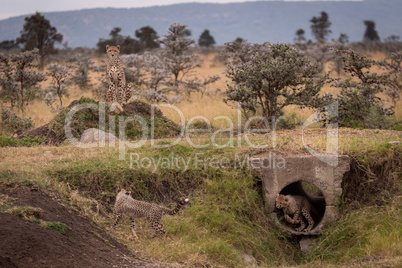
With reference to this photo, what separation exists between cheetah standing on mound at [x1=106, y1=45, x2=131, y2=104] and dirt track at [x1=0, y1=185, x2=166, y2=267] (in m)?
4.95

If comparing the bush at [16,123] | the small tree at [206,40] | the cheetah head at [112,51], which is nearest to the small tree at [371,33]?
the small tree at [206,40]

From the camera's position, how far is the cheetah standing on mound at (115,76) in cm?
1160

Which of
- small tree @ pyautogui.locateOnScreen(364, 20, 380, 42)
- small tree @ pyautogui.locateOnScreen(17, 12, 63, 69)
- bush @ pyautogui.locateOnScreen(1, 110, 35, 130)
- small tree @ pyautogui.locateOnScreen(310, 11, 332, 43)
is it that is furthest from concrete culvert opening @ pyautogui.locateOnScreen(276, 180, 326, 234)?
small tree @ pyautogui.locateOnScreen(364, 20, 380, 42)

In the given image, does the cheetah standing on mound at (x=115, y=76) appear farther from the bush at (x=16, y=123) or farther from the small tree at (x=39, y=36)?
the small tree at (x=39, y=36)

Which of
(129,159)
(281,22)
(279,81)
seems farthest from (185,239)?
(281,22)

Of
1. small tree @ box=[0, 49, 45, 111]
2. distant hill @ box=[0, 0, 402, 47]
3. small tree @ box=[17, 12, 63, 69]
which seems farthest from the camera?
distant hill @ box=[0, 0, 402, 47]

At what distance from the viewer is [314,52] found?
26312 mm

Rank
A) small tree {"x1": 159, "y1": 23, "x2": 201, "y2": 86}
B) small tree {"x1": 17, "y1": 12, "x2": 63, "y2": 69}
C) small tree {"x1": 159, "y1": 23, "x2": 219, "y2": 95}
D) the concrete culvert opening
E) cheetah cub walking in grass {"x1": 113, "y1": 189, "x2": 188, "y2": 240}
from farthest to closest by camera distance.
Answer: small tree {"x1": 17, "y1": 12, "x2": 63, "y2": 69}
small tree {"x1": 159, "y1": 23, "x2": 201, "y2": 86}
small tree {"x1": 159, "y1": 23, "x2": 219, "y2": 95}
the concrete culvert opening
cheetah cub walking in grass {"x1": 113, "y1": 189, "x2": 188, "y2": 240}

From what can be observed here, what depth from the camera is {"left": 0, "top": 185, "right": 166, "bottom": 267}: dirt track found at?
5164 mm

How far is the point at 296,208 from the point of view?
8453 millimetres

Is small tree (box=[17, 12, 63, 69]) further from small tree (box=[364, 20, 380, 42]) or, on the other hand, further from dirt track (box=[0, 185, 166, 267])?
small tree (box=[364, 20, 380, 42])

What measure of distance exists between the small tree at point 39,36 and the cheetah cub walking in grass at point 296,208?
21.6 meters

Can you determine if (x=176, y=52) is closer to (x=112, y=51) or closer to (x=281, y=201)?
(x=112, y=51)

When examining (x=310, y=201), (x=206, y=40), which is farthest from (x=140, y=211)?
(x=206, y=40)
